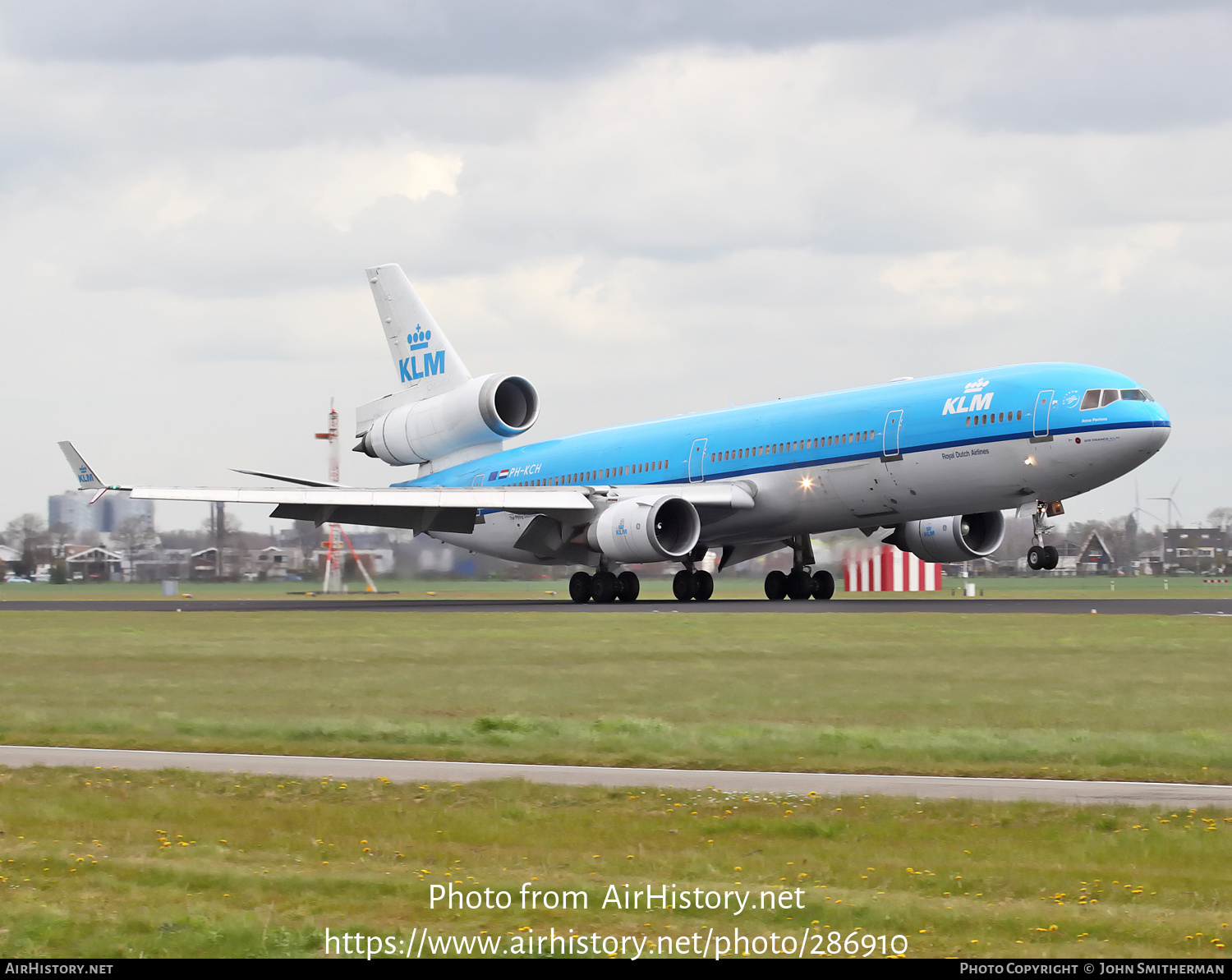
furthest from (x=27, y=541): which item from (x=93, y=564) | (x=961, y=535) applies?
A: (x=961, y=535)

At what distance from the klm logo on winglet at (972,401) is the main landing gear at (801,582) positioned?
9334 millimetres

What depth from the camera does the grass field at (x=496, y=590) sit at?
2250 inches

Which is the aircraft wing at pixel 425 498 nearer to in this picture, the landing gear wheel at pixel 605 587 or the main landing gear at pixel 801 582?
the landing gear wheel at pixel 605 587

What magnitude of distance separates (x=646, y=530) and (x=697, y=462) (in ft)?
13.2

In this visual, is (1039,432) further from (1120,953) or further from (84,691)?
(1120,953)

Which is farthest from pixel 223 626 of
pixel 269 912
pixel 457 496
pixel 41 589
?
pixel 41 589

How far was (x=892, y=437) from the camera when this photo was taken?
126 ft

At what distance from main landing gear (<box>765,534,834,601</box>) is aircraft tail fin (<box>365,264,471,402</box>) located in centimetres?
1290

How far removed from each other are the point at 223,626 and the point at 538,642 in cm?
993

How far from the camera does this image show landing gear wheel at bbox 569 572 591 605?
149 feet

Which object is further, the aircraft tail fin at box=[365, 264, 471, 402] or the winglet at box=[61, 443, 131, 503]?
the aircraft tail fin at box=[365, 264, 471, 402]

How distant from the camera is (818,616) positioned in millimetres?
35125

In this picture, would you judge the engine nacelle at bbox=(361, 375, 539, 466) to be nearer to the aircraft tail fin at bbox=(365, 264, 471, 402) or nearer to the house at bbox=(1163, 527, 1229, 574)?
the aircraft tail fin at bbox=(365, 264, 471, 402)

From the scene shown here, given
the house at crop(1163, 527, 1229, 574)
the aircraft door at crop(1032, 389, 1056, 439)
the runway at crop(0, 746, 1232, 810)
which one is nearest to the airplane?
the aircraft door at crop(1032, 389, 1056, 439)
